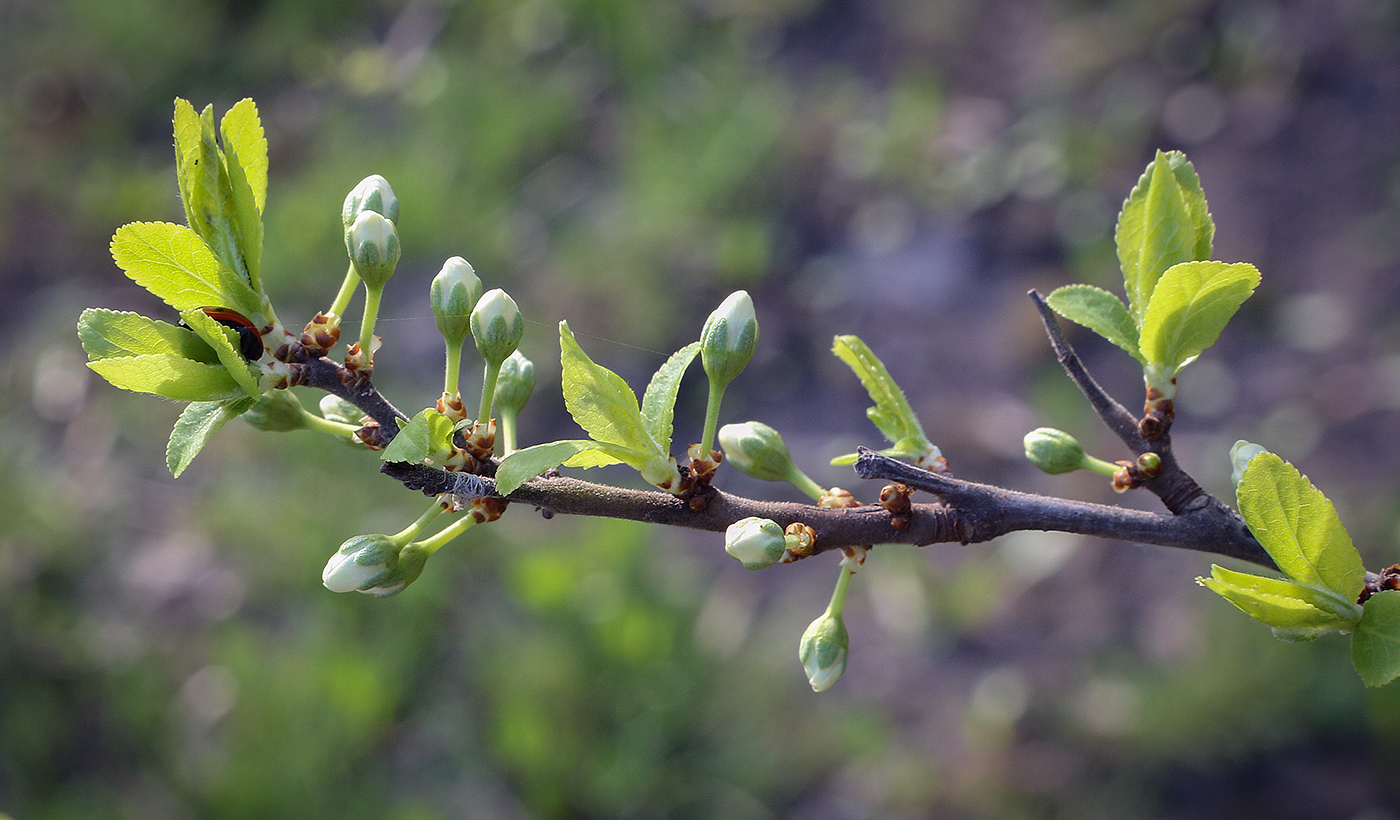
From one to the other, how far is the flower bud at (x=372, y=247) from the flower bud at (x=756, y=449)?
0.33 meters

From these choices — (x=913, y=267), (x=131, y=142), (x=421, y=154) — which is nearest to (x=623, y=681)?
(x=913, y=267)

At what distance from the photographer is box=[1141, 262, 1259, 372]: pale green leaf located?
753 millimetres

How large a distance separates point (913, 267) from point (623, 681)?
1.71 metres

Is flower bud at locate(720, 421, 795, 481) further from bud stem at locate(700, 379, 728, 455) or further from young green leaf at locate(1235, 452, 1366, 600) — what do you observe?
young green leaf at locate(1235, 452, 1366, 600)

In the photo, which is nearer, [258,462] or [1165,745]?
[1165,745]

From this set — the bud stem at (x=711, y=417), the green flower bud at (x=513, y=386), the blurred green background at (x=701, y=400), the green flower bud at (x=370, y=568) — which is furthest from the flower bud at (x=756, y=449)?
the blurred green background at (x=701, y=400)

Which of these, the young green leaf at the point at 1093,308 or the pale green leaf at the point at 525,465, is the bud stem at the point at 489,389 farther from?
the young green leaf at the point at 1093,308

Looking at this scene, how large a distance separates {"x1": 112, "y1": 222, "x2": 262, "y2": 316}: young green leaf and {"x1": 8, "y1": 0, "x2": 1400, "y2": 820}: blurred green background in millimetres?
1770

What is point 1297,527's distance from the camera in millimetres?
738

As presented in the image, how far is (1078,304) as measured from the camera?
0.87 metres

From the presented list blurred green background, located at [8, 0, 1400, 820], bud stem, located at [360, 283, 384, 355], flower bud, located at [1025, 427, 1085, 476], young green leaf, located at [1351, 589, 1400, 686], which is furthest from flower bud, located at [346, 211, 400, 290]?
blurred green background, located at [8, 0, 1400, 820]

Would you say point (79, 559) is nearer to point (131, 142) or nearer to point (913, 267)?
point (131, 142)

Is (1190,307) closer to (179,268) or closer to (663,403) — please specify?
(663,403)

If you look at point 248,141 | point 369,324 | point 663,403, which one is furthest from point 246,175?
point 663,403
